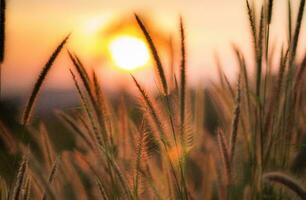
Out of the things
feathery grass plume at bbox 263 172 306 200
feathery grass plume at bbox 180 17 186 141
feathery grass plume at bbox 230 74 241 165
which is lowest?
feathery grass plume at bbox 263 172 306 200

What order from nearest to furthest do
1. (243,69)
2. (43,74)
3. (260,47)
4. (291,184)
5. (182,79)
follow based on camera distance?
(291,184) → (43,74) → (182,79) → (260,47) → (243,69)

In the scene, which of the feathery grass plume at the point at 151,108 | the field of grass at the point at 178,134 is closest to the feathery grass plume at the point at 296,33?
the field of grass at the point at 178,134

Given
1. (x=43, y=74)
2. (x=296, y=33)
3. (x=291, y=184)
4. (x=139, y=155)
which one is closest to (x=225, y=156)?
(x=139, y=155)

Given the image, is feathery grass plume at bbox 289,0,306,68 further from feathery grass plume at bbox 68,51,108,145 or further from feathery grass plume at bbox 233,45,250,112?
feathery grass plume at bbox 68,51,108,145

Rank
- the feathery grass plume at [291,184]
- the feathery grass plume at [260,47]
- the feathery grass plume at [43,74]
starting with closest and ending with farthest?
the feathery grass plume at [291,184] < the feathery grass plume at [43,74] < the feathery grass plume at [260,47]

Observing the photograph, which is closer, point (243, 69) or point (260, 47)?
point (260, 47)

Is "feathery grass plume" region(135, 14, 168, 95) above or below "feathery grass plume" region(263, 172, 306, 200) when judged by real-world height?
above

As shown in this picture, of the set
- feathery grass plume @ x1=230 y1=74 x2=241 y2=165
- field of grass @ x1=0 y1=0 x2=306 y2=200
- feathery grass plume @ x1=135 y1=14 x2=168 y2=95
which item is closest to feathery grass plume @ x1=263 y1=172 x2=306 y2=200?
field of grass @ x1=0 y1=0 x2=306 y2=200

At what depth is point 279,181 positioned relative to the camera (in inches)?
51.4

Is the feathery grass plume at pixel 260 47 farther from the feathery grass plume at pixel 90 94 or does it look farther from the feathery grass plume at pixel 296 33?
the feathery grass plume at pixel 90 94

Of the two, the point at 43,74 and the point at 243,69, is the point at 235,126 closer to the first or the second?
the point at 243,69

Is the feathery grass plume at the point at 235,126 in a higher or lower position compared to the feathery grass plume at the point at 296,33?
lower

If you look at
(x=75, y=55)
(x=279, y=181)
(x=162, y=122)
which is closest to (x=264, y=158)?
(x=162, y=122)

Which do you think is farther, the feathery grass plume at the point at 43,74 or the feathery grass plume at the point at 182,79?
the feathery grass plume at the point at 182,79
